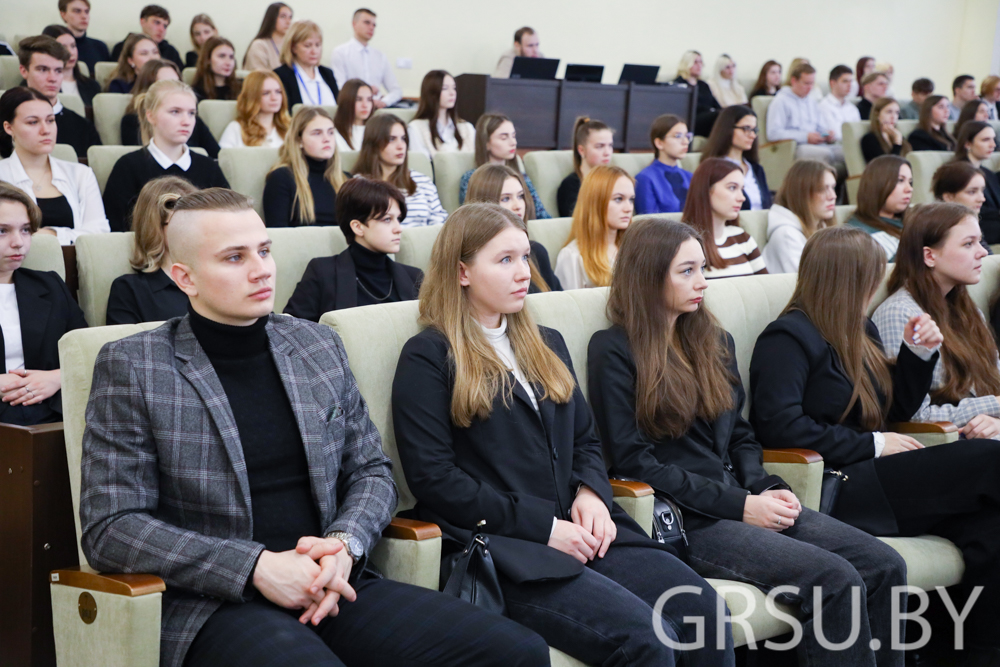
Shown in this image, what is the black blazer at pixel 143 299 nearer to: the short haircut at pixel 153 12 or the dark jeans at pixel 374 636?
the dark jeans at pixel 374 636

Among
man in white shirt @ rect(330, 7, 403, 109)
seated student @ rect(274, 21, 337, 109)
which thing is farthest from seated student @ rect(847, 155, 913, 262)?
man in white shirt @ rect(330, 7, 403, 109)

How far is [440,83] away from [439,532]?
12.9ft

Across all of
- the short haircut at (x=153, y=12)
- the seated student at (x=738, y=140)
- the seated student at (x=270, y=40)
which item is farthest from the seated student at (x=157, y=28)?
the seated student at (x=738, y=140)

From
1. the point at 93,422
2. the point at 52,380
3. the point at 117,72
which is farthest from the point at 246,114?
the point at 93,422

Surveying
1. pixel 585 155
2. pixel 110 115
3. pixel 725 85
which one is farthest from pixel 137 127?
pixel 725 85

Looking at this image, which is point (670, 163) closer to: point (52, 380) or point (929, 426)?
point (929, 426)

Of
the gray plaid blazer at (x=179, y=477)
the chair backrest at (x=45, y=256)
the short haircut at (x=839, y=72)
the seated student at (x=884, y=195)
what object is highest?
the short haircut at (x=839, y=72)

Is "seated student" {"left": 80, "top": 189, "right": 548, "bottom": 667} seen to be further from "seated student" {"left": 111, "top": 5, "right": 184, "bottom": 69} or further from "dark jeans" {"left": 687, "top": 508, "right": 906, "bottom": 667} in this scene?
"seated student" {"left": 111, "top": 5, "right": 184, "bottom": 69}

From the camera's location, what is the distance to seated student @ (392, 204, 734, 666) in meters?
1.68

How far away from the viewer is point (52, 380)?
2.24 metres

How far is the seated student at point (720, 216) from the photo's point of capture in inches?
A: 138

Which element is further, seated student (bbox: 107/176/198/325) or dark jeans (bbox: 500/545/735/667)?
seated student (bbox: 107/176/198/325)

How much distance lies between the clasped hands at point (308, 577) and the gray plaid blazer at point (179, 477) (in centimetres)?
3

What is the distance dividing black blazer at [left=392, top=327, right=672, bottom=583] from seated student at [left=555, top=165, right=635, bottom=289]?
1.38 m
